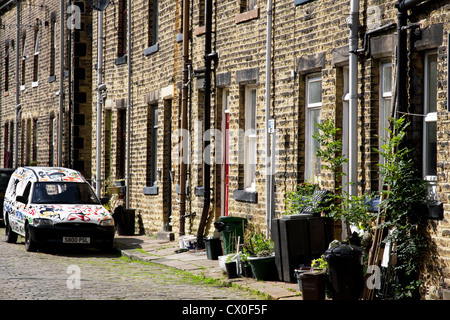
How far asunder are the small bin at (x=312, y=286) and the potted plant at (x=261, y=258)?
196cm

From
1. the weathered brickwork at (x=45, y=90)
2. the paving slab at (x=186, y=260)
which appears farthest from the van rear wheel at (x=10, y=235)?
the weathered brickwork at (x=45, y=90)

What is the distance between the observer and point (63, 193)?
1806cm

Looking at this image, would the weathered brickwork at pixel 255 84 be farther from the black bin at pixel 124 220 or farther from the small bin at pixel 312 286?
the small bin at pixel 312 286

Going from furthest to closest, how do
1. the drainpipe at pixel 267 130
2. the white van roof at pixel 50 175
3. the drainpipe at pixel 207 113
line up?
the white van roof at pixel 50 175
the drainpipe at pixel 207 113
the drainpipe at pixel 267 130

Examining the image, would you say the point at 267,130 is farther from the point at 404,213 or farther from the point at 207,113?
the point at 404,213

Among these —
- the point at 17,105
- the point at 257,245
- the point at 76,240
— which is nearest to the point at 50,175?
the point at 76,240

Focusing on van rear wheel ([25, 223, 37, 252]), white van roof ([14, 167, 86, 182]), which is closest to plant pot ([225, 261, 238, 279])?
van rear wheel ([25, 223, 37, 252])

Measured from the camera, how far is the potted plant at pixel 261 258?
1223cm

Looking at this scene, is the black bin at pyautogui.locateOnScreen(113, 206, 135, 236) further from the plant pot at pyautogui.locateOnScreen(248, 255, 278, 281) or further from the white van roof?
the plant pot at pyautogui.locateOnScreen(248, 255, 278, 281)

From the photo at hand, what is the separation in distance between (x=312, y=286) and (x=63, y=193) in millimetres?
9197

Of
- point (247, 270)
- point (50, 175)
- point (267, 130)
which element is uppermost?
point (267, 130)

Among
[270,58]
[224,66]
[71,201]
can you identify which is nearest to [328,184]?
[270,58]

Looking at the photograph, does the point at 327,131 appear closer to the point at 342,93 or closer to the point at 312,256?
the point at 342,93
